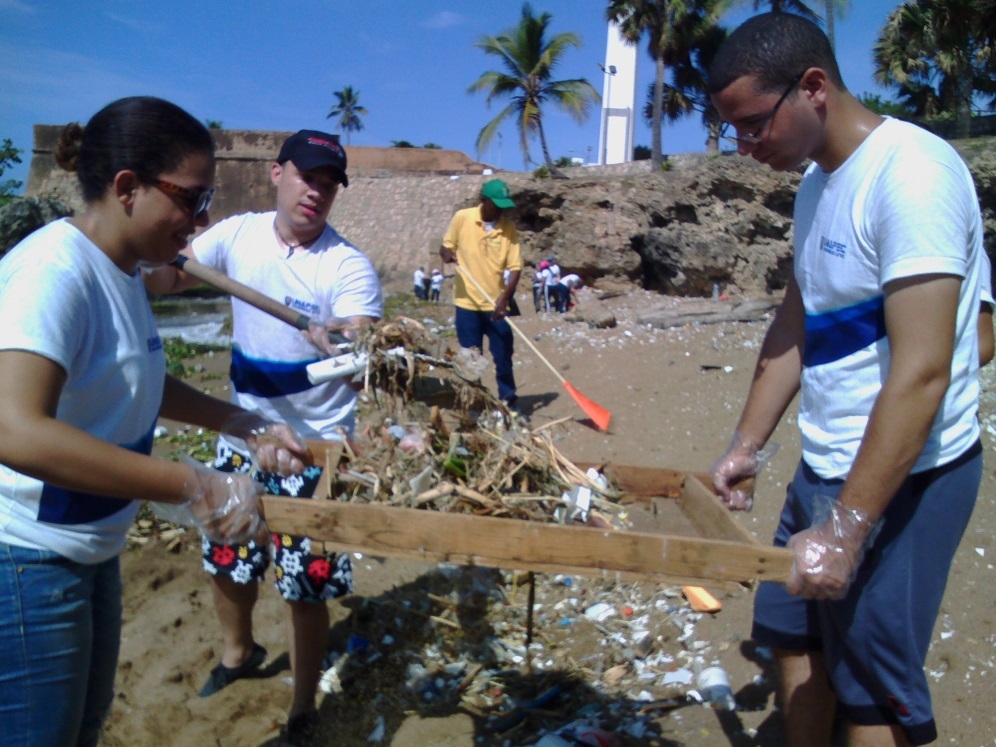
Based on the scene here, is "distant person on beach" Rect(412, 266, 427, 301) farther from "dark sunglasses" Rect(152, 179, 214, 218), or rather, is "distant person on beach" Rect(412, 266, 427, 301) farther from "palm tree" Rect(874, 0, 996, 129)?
"dark sunglasses" Rect(152, 179, 214, 218)

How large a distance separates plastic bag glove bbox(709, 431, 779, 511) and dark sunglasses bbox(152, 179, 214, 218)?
164 cm

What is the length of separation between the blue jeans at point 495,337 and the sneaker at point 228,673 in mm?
3633

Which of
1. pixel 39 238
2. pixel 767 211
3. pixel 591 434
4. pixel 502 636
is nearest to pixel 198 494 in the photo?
pixel 39 238

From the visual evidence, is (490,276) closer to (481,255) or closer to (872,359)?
(481,255)

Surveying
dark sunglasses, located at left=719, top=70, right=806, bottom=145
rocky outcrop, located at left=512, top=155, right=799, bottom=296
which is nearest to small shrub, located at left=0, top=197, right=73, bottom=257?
dark sunglasses, located at left=719, top=70, right=806, bottom=145

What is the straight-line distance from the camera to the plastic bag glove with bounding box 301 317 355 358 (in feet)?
9.04

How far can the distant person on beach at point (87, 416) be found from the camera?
151 centimetres

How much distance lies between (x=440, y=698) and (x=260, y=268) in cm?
192

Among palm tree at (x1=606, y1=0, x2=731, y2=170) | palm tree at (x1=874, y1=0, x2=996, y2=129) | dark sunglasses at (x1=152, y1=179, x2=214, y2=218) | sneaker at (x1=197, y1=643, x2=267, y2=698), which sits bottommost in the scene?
sneaker at (x1=197, y1=643, x2=267, y2=698)

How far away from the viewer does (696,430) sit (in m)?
5.88

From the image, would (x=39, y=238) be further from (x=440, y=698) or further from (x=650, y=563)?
(x=440, y=698)

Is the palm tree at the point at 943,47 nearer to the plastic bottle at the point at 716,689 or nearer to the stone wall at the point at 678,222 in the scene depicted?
the stone wall at the point at 678,222

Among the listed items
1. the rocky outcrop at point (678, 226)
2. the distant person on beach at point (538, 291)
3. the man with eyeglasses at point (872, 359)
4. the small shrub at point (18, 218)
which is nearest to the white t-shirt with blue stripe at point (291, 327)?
the small shrub at point (18, 218)

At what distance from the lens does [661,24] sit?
2611 centimetres
